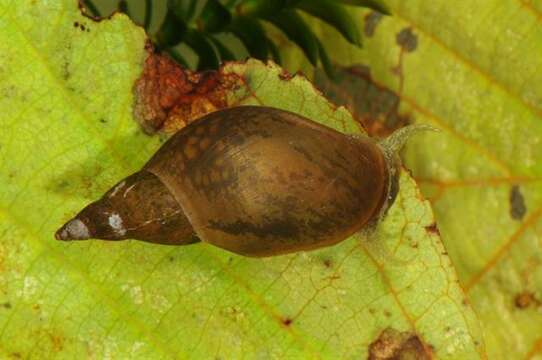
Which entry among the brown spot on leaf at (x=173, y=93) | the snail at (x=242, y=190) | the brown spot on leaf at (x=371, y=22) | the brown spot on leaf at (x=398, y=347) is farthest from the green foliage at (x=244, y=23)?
the brown spot on leaf at (x=398, y=347)

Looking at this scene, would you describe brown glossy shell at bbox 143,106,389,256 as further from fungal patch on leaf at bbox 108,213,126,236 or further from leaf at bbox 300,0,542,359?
leaf at bbox 300,0,542,359

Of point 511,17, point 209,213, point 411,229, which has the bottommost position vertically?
point 411,229

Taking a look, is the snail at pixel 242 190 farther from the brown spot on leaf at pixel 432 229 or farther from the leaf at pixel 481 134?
the leaf at pixel 481 134

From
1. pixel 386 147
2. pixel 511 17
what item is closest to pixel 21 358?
pixel 386 147

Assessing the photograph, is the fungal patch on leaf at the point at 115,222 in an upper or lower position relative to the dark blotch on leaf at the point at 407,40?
upper

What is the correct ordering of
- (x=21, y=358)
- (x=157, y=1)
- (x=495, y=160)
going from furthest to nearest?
(x=157, y=1), (x=495, y=160), (x=21, y=358)

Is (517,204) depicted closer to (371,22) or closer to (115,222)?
(371,22)

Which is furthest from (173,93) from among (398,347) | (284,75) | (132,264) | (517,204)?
(517,204)

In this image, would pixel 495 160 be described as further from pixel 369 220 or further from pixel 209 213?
pixel 209 213
